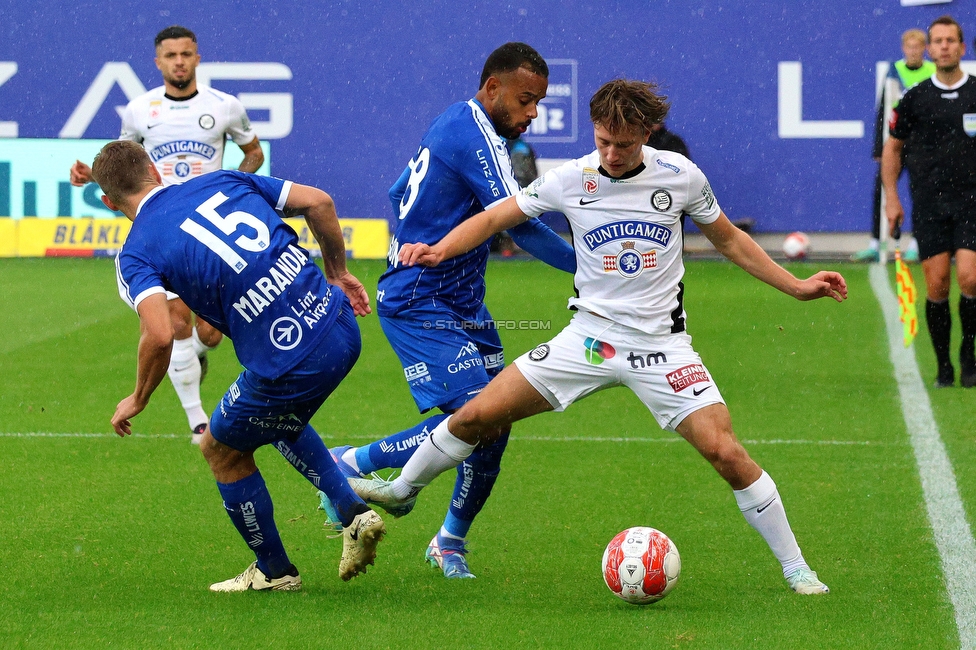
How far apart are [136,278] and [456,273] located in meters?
1.33

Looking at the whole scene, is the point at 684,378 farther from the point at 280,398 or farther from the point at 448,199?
the point at 280,398

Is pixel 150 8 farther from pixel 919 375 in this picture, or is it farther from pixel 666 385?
pixel 666 385

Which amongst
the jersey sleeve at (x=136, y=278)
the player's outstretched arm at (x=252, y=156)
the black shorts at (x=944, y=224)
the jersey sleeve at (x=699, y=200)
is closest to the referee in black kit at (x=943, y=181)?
the black shorts at (x=944, y=224)

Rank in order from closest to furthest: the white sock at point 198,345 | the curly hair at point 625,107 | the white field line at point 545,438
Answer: the curly hair at point 625,107
the white field line at point 545,438
the white sock at point 198,345

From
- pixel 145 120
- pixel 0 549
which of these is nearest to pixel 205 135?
pixel 145 120

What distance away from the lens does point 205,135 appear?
337 inches

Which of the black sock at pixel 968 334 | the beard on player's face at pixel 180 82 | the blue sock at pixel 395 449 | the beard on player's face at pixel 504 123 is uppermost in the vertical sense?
the beard on player's face at pixel 180 82

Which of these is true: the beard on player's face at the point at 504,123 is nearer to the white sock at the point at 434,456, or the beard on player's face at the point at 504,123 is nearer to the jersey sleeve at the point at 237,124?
the white sock at the point at 434,456

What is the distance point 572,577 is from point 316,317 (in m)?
1.36

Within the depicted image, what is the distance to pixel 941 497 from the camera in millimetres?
6078

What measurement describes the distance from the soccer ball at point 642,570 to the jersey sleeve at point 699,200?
114 centimetres

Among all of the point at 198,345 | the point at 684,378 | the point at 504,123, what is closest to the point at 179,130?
the point at 198,345

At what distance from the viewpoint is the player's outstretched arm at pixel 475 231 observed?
4691 millimetres

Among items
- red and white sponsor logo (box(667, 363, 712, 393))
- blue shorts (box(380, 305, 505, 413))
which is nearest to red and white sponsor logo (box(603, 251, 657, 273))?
red and white sponsor logo (box(667, 363, 712, 393))
